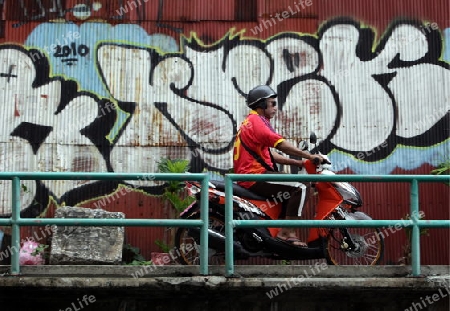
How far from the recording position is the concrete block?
9.45 meters

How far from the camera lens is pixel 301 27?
10.8 m

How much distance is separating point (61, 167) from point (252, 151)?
3.93 meters

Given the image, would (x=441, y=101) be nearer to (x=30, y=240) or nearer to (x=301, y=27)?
(x=301, y=27)

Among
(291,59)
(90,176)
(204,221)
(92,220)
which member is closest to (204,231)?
(204,221)

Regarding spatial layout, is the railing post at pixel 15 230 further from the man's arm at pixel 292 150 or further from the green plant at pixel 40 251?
the green plant at pixel 40 251

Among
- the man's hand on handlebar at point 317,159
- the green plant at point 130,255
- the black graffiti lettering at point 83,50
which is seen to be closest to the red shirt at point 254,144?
the man's hand on handlebar at point 317,159

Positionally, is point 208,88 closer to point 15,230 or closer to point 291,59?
point 291,59

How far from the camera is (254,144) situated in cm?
736

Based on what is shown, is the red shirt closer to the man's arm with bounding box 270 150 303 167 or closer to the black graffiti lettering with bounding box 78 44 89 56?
the man's arm with bounding box 270 150 303 167

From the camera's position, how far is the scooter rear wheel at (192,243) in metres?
7.29

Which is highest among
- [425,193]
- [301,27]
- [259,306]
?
[301,27]

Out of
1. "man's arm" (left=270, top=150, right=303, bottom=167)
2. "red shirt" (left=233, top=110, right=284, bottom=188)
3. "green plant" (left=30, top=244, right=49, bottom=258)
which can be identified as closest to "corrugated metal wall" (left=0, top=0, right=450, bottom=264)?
"green plant" (left=30, top=244, right=49, bottom=258)

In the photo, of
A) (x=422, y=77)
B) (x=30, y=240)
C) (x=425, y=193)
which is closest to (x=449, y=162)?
(x=425, y=193)

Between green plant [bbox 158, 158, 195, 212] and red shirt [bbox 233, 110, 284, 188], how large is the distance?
285 centimetres
